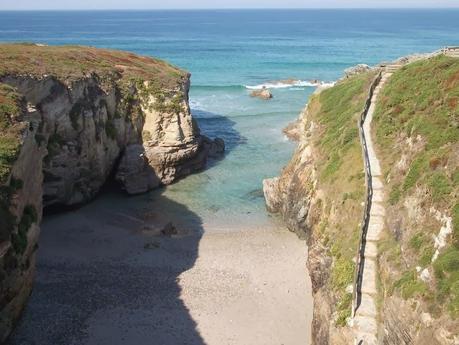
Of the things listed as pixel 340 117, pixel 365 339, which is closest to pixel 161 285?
pixel 365 339

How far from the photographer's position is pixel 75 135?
37375 mm

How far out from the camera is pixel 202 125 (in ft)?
201

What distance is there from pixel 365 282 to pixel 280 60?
9481 cm

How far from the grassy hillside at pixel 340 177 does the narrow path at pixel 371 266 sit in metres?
0.55

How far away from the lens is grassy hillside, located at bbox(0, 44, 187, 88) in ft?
120

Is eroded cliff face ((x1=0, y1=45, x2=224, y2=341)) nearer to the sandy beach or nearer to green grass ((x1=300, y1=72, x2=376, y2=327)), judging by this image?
the sandy beach

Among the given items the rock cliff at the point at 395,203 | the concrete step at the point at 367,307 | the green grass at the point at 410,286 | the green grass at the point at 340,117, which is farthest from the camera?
Result: the green grass at the point at 340,117

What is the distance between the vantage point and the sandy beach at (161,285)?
80.6 feet

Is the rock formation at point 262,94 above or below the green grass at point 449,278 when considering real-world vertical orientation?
below

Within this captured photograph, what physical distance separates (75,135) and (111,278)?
44.2ft

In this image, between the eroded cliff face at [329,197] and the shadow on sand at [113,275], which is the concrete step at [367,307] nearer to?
the eroded cliff face at [329,197]

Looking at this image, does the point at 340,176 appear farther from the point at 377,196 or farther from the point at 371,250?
the point at 371,250

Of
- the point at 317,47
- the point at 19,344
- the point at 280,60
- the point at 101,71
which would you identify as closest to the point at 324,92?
the point at 101,71

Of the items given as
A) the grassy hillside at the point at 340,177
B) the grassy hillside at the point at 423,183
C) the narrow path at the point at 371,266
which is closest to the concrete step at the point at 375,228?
the narrow path at the point at 371,266
